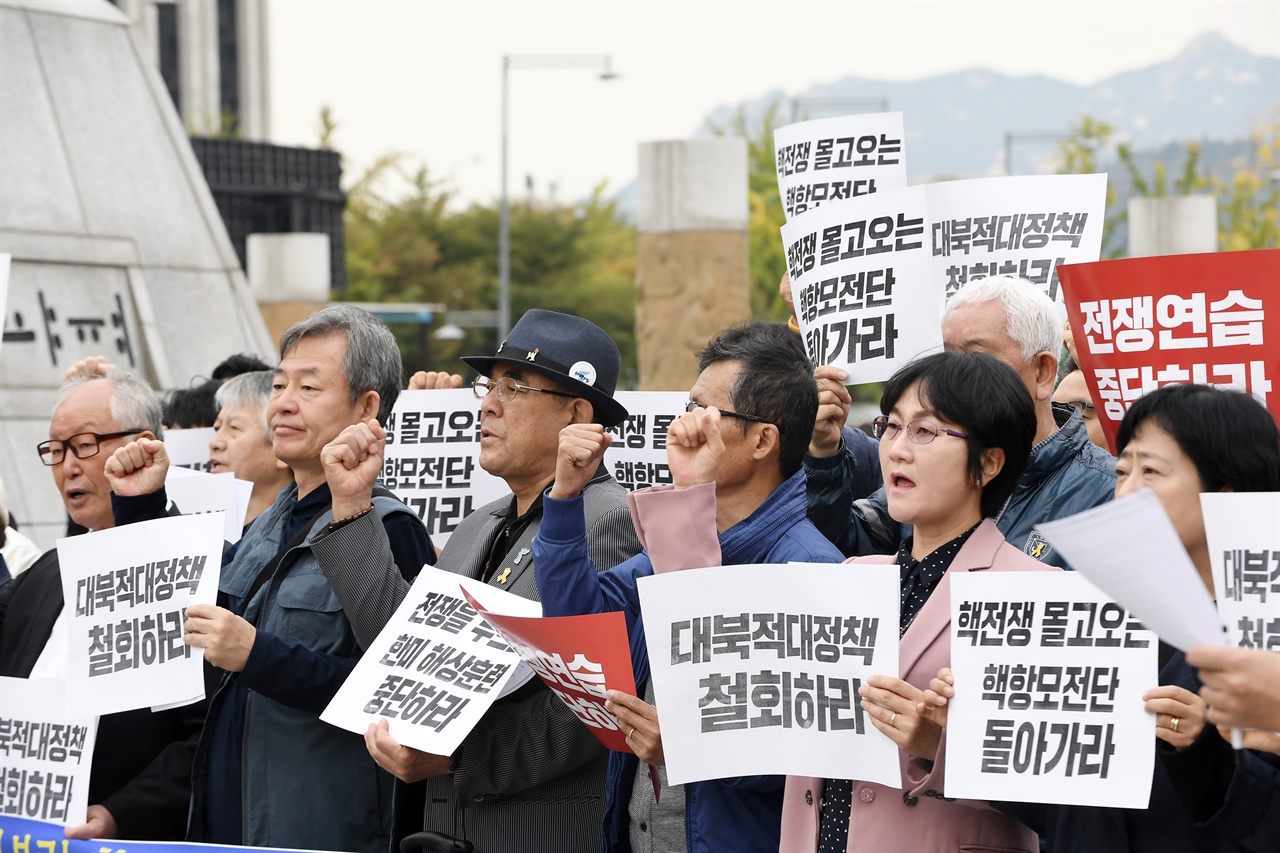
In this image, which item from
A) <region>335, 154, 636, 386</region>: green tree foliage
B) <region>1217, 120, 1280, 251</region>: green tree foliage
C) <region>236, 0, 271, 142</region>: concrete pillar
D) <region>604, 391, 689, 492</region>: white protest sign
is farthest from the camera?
<region>236, 0, 271, 142</region>: concrete pillar

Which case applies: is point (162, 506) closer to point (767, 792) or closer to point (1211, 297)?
point (767, 792)

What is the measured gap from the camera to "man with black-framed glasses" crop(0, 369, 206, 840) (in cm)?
414

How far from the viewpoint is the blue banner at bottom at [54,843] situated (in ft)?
12.7

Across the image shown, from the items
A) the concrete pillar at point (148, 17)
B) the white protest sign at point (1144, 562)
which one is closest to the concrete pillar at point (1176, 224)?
the white protest sign at point (1144, 562)

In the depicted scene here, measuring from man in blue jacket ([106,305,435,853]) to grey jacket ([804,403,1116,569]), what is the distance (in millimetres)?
1121

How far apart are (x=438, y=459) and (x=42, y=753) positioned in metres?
1.74

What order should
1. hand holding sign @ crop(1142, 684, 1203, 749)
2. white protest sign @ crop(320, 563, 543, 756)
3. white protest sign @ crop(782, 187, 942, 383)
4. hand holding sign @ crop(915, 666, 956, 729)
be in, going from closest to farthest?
1. hand holding sign @ crop(1142, 684, 1203, 749)
2. hand holding sign @ crop(915, 666, 956, 729)
3. white protest sign @ crop(320, 563, 543, 756)
4. white protest sign @ crop(782, 187, 942, 383)

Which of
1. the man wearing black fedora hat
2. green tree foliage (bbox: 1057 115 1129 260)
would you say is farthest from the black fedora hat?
green tree foliage (bbox: 1057 115 1129 260)

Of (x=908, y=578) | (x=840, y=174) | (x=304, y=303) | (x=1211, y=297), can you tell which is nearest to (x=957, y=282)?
(x=840, y=174)

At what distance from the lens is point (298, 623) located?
4.02 metres

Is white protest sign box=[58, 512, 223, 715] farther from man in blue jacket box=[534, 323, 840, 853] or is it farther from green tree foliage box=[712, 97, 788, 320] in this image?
green tree foliage box=[712, 97, 788, 320]

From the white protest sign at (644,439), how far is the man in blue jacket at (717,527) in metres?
1.24

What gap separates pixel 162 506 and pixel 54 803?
0.88 m

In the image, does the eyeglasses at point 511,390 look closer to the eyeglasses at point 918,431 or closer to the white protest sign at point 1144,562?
the eyeglasses at point 918,431
